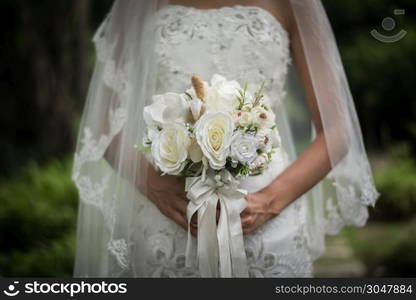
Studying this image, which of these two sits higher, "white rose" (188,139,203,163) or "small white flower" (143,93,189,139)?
"small white flower" (143,93,189,139)

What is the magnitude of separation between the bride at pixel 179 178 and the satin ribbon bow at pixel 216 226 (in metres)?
0.07

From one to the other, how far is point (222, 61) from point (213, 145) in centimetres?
66

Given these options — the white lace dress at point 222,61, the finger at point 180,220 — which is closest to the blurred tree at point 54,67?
the white lace dress at point 222,61

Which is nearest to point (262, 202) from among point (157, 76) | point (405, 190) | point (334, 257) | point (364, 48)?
point (157, 76)

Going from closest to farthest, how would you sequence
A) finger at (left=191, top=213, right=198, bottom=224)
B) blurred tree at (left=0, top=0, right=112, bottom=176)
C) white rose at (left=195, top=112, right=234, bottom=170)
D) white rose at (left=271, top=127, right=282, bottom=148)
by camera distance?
white rose at (left=195, top=112, right=234, bottom=170)
white rose at (left=271, top=127, right=282, bottom=148)
finger at (left=191, top=213, right=198, bottom=224)
blurred tree at (left=0, top=0, right=112, bottom=176)

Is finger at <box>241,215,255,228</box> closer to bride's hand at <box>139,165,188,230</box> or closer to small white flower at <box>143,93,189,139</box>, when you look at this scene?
bride's hand at <box>139,165,188,230</box>

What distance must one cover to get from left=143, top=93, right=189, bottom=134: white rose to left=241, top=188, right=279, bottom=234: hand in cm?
47

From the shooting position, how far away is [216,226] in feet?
7.59

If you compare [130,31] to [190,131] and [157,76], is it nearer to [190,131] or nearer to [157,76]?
[157,76]

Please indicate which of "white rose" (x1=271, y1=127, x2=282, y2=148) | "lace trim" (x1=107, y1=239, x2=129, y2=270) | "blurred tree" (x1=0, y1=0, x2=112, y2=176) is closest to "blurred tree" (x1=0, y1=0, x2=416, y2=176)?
"blurred tree" (x1=0, y1=0, x2=112, y2=176)

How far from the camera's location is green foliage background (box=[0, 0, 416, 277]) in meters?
5.95

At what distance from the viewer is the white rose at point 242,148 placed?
205 centimetres

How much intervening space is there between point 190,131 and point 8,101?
886 centimetres

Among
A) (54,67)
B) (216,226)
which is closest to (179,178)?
(216,226)
